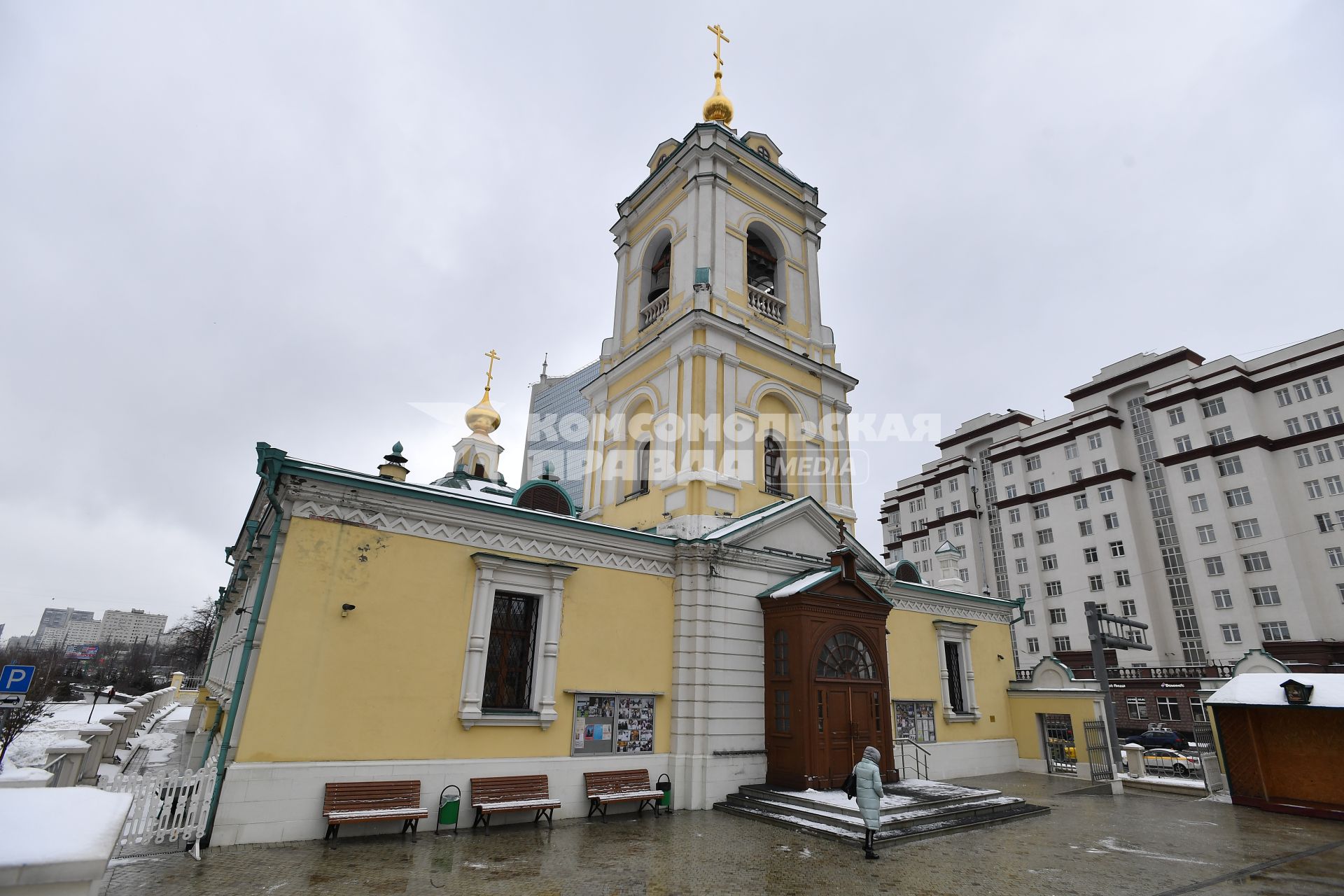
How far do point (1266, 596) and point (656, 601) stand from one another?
42.6 meters

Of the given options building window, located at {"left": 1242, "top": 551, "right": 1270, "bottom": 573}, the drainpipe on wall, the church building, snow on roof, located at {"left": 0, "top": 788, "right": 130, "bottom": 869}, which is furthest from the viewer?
building window, located at {"left": 1242, "top": 551, "right": 1270, "bottom": 573}

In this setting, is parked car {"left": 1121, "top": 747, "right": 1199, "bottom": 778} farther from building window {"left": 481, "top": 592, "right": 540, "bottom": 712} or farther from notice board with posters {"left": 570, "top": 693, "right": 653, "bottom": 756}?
building window {"left": 481, "top": 592, "right": 540, "bottom": 712}

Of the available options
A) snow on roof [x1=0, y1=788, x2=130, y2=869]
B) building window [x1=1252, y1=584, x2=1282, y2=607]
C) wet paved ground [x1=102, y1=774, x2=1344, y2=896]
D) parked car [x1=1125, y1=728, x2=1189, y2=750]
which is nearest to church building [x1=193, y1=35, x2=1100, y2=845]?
wet paved ground [x1=102, y1=774, x2=1344, y2=896]

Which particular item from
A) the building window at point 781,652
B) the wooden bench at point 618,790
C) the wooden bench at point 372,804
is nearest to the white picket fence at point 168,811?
the wooden bench at point 372,804

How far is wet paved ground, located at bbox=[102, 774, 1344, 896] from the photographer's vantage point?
7535mm

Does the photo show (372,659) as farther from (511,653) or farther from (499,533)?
(499,533)

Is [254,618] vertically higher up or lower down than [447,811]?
higher up

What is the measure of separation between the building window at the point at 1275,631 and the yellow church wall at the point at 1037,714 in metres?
28.5

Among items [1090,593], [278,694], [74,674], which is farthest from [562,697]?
[74,674]

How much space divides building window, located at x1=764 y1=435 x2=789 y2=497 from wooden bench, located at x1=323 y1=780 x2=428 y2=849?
10.8 meters

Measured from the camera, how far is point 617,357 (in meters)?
20.3

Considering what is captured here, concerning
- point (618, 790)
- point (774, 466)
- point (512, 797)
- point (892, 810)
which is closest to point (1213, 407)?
point (774, 466)

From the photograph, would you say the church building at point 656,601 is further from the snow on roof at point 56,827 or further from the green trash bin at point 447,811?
the snow on roof at point 56,827

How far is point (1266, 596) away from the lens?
3825 centimetres
